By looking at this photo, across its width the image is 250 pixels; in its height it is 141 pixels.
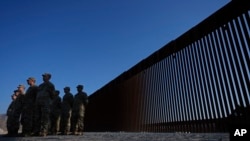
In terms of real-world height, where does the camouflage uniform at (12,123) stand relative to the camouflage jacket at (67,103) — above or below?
below

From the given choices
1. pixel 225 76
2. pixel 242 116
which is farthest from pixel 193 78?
pixel 242 116

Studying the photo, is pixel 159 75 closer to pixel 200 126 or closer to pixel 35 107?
pixel 200 126

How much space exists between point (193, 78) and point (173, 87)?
1090 millimetres

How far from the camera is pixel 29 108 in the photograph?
344 inches

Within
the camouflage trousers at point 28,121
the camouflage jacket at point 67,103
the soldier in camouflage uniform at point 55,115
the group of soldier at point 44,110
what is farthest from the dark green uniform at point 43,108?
the soldier in camouflage uniform at point 55,115

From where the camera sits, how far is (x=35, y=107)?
8.27 metres

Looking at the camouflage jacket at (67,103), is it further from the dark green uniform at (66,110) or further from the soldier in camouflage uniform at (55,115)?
the soldier in camouflage uniform at (55,115)

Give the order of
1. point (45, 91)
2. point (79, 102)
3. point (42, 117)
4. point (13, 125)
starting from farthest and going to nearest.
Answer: point (13, 125) → point (79, 102) → point (45, 91) → point (42, 117)

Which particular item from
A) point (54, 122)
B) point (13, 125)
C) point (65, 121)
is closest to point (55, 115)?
point (54, 122)

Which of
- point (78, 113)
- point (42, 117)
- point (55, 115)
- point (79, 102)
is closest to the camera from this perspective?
point (42, 117)

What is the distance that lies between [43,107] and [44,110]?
99 mm

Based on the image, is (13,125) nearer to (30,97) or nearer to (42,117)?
(30,97)

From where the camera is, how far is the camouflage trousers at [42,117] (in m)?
7.96

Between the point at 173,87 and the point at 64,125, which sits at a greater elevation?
the point at 173,87
